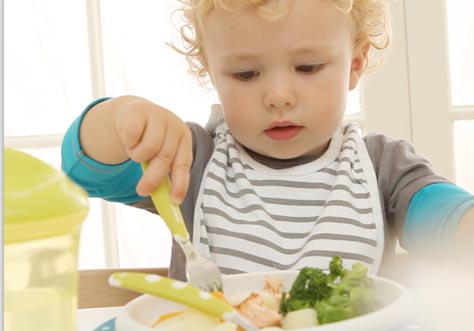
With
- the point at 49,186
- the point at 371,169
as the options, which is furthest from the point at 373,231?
the point at 49,186

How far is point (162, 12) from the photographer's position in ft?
6.40

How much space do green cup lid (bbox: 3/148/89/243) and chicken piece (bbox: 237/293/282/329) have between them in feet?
0.67

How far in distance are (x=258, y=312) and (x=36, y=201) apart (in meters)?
0.24

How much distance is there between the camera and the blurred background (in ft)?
6.17

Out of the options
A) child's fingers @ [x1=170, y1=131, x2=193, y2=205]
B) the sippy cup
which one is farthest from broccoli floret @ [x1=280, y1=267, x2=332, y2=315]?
the sippy cup

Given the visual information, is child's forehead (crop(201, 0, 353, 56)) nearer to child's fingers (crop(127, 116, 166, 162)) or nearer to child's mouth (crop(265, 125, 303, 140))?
child's mouth (crop(265, 125, 303, 140))

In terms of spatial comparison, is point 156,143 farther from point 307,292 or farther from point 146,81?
point 146,81

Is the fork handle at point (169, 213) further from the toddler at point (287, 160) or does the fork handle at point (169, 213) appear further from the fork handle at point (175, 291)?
the toddler at point (287, 160)

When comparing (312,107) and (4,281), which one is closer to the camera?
(4,281)

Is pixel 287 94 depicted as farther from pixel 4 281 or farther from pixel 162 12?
pixel 162 12

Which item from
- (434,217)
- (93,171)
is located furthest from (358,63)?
(93,171)

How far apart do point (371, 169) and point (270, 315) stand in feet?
1.88

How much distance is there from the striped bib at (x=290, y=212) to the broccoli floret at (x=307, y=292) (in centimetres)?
44

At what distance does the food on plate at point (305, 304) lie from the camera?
1.48 feet
